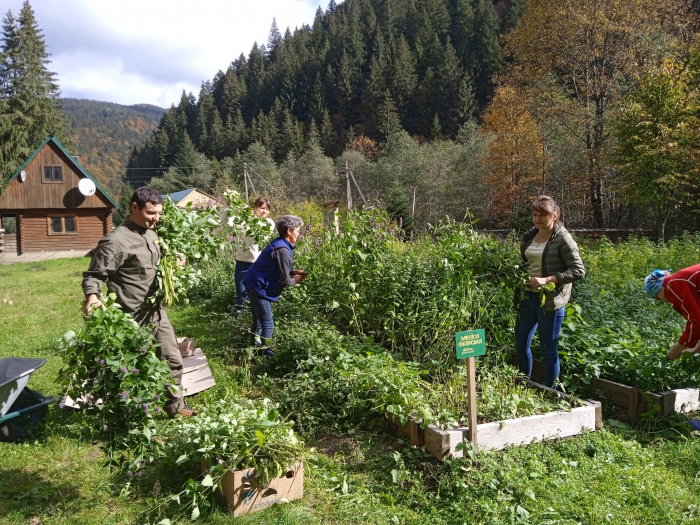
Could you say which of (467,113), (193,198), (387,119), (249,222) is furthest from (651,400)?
(387,119)

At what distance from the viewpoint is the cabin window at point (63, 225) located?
27.1 metres

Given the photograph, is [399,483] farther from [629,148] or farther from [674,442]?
[629,148]

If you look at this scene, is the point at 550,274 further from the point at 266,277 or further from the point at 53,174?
the point at 53,174

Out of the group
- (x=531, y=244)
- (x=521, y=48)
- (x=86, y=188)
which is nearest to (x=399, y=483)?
(x=531, y=244)

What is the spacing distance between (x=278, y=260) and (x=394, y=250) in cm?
126

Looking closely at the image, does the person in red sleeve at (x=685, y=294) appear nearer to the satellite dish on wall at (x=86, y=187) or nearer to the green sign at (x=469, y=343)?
the green sign at (x=469, y=343)

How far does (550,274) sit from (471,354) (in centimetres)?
138

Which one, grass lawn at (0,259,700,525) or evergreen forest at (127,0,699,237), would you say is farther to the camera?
evergreen forest at (127,0,699,237)

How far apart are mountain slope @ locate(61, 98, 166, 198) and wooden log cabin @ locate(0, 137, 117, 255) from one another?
2046 inches

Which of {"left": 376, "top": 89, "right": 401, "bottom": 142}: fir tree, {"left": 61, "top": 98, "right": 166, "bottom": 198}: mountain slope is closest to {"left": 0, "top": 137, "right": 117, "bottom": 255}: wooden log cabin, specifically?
{"left": 376, "top": 89, "right": 401, "bottom": 142}: fir tree

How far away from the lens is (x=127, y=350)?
276 cm

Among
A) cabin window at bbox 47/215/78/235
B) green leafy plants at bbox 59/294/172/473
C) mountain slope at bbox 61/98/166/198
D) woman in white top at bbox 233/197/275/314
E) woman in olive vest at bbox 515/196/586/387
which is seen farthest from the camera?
mountain slope at bbox 61/98/166/198

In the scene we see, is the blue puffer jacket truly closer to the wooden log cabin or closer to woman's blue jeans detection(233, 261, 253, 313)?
woman's blue jeans detection(233, 261, 253, 313)

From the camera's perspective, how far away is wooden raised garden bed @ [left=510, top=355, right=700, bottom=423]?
12.6ft
